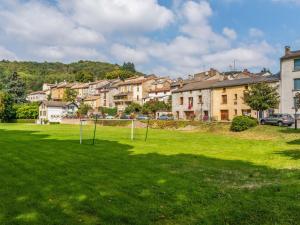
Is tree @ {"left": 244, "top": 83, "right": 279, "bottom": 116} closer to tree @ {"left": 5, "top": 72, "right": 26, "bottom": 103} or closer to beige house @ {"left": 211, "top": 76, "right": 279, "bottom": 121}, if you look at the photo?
beige house @ {"left": 211, "top": 76, "right": 279, "bottom": 121}

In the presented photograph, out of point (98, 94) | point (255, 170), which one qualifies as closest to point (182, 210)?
point (255, 170)

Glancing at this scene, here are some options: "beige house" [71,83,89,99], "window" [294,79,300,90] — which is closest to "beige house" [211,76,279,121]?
"window" [294,79,300,90]

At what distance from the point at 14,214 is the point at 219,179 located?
821cm

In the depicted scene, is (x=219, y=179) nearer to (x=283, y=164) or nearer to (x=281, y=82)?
(x=283, y=164)

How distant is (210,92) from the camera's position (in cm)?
8112

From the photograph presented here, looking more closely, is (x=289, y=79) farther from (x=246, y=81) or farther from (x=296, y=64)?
(x=246, y=81)

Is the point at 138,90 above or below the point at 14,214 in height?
above

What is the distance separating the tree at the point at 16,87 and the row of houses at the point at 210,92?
22.7 meters

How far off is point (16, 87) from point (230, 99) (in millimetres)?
93976

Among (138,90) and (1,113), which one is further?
(138,90)

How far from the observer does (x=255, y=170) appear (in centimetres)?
1725

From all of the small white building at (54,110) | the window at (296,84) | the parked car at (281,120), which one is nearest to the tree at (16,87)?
the small white building at (54,110)

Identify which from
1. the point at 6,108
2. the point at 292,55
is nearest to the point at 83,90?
the point at 6,108

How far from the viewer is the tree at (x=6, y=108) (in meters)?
107
